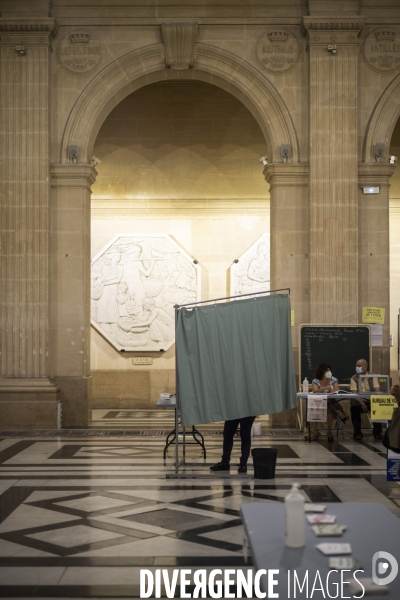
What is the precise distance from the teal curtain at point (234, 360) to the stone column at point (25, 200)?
16.6ft

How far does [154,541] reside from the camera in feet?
19.5

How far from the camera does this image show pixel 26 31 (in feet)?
44.0

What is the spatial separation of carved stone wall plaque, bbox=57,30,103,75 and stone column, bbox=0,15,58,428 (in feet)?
0.96

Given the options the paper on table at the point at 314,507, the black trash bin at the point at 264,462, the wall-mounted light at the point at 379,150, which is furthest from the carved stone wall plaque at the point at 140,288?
the paper on table at the point at 314,507

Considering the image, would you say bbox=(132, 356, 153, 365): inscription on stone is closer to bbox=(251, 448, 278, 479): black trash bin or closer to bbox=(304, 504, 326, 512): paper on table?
bbox=(251, 448, 278, 479): black trash bin

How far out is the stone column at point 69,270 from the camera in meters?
13.5

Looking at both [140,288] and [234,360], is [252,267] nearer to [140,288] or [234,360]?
[140,288]

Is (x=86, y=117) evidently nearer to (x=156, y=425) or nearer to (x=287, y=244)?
(x=287, y=244)

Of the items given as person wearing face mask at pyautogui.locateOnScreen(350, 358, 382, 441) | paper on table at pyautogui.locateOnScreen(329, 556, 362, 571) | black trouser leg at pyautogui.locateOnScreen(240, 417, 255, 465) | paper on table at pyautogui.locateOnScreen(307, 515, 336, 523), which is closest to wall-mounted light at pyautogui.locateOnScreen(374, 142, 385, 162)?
person wearing face mask at pyautogui.locateOnScreen(350, 358, 382, 441)

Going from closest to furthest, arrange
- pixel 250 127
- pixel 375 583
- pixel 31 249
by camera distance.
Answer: pixel 375 583 → pixel 31 249 → pixel 250 127

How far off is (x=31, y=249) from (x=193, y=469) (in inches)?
226

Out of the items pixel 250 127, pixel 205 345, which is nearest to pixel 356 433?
pixel 205 345

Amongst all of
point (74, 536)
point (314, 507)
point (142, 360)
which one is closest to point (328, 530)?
point (314, 507)

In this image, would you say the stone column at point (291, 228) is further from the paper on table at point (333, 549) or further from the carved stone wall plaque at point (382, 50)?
the paper on table at point (333, 549)
